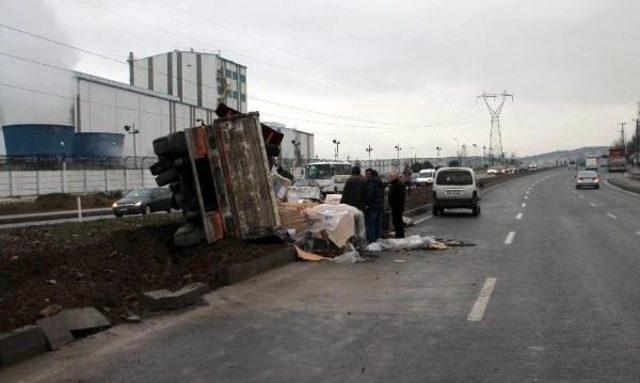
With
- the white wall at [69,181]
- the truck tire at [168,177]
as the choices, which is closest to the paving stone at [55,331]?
the truck tire at [168,177]

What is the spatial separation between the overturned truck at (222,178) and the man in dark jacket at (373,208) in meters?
3.10

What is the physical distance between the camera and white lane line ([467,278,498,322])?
24.3 ft

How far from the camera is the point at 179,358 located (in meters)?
6.00

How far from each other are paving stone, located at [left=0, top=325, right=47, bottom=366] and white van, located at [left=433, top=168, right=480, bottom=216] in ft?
69.0

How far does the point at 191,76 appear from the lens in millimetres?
93375

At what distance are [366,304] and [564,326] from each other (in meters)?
2.46

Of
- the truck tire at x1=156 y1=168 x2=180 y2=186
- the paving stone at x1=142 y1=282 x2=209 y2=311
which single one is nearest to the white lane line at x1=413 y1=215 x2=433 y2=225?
the truck tire at x1=156 y1=168 x2=180 y2=186

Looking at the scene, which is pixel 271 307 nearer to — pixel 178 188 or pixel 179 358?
pixel 179 358

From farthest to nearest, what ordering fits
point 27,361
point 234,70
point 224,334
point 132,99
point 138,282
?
point 234,70, point 132,99, point 138,282, point 224,334, point 27,361

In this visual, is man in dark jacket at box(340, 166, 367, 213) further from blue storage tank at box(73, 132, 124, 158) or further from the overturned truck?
blue storage tank at box(73, 132, 124, 158)

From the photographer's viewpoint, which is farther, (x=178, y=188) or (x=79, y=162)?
(x=79, y=162)

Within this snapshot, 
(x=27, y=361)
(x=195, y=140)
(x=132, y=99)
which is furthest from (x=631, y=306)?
(x=132, y=99)

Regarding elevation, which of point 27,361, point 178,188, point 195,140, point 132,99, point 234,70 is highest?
point 234,70

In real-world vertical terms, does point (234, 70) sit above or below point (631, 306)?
above
